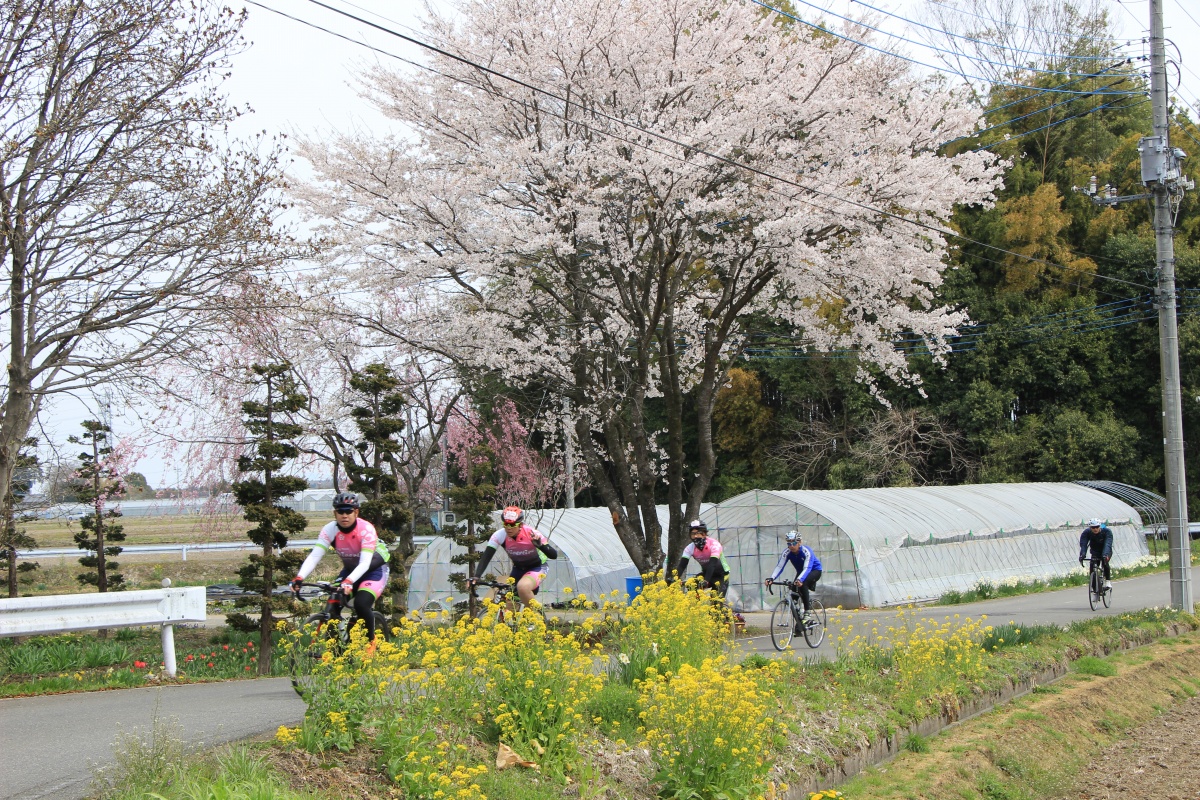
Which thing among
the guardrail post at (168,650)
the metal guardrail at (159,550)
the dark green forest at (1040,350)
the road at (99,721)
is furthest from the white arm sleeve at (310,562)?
the metal guardrail at (159,550)

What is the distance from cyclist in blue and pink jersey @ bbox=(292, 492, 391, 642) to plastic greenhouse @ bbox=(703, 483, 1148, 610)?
18.6m

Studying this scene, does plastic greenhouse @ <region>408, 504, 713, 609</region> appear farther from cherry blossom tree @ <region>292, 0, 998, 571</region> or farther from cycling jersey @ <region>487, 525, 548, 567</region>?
cycling jersey @ <region>487, 525, 548, 567</region>

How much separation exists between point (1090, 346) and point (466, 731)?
3702 cm

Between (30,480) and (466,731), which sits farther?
(30,480)

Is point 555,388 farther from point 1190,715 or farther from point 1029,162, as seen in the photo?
point 1029,162

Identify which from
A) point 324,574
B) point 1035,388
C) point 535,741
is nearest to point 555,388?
point 535,741

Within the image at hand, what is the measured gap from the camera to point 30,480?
26.5 meters

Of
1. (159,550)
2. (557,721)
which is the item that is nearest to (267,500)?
(557,721)

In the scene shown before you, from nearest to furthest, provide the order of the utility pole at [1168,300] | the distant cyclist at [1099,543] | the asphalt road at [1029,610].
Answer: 1. the utility pole at [1168,300]
2. the asphalt road at [1029,610]
3. the distant cyclist at [1099,543]

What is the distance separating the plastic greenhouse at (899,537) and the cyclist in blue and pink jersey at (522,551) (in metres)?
16.0

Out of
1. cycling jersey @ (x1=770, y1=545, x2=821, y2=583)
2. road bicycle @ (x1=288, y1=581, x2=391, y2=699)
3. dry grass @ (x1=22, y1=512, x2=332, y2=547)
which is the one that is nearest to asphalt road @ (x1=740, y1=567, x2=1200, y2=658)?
cycling jersey @ (x1=770, y1=545, x2=821, y2=583)

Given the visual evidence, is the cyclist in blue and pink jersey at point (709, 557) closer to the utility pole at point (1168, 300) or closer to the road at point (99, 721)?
the road at point (99, 721)

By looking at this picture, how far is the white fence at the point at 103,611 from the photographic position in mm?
11164

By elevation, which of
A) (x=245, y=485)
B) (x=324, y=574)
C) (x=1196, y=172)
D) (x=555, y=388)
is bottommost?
(x=324, y=574)
